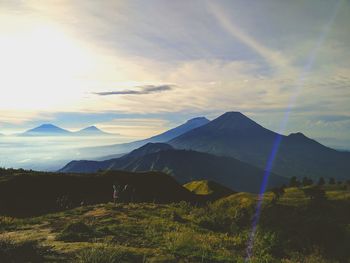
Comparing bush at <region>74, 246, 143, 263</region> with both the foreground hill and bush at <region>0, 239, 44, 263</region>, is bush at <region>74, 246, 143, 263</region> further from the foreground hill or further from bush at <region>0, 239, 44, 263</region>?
the foreground hill

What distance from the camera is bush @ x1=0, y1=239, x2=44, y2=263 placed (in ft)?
35.0

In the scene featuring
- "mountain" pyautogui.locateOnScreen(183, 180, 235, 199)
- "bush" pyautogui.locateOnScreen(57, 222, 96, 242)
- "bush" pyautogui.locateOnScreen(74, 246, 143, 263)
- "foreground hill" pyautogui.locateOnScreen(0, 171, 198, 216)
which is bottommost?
"mountain" pyautogui.locateOnScreen(183, 180, 235, 199)

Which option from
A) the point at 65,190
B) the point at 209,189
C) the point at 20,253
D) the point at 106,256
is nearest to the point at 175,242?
the point at 106,256

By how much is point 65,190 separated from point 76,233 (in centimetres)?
4332

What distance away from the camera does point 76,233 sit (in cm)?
1583

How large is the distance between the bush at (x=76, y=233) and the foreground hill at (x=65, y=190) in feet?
67.3

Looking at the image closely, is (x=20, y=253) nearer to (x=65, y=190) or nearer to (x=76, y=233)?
(x=76, y=233)

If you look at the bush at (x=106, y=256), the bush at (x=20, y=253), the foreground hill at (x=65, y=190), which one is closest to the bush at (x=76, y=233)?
the bush at (x=20, y=253)

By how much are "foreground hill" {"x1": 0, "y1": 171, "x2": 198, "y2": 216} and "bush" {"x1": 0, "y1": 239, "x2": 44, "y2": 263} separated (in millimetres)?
25129

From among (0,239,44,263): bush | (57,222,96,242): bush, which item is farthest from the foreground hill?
(0,239,44,263): bush

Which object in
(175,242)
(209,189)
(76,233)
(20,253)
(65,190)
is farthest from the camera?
(209,189)

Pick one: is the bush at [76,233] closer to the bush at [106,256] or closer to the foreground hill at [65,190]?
the bush at [106,256]

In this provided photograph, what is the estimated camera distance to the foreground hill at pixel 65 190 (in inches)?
1817

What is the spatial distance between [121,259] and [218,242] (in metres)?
5.64
